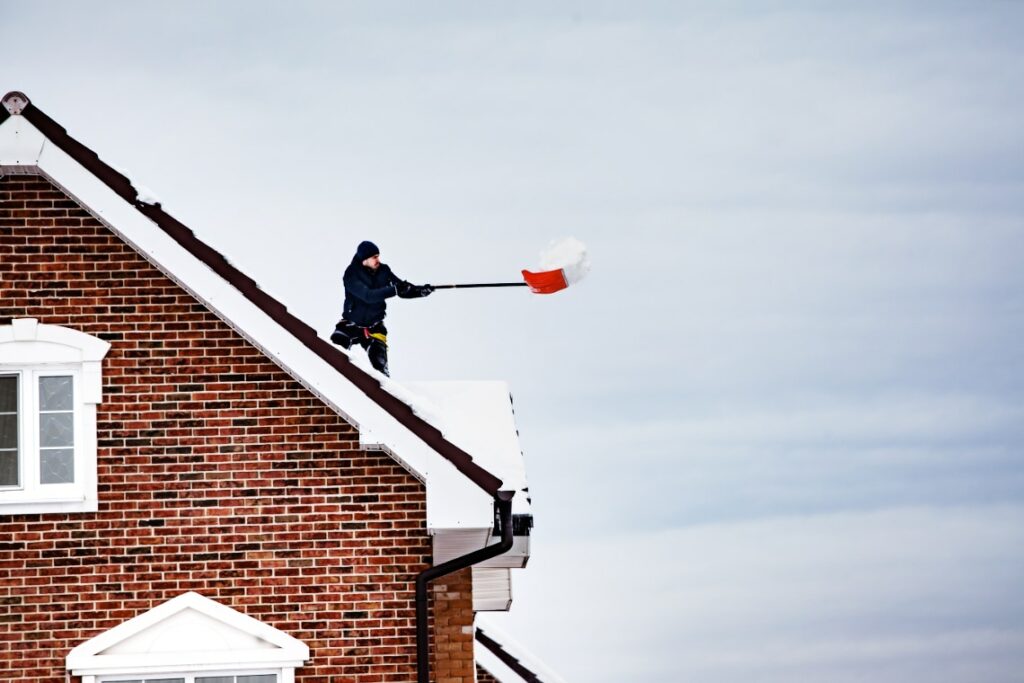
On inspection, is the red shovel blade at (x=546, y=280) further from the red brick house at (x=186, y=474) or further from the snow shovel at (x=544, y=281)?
the red brick house at (x=186, y=474)

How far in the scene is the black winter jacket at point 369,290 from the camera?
16.5 meters

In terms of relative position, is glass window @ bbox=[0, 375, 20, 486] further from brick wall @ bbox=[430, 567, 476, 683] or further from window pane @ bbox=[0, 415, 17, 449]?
brick wall @ bbox=[430, 567, 476, 683]

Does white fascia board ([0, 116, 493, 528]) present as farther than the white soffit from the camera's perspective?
No

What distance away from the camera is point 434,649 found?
44.2ft

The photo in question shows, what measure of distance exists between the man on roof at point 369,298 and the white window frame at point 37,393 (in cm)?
364

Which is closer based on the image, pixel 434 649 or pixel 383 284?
pixel 434 649

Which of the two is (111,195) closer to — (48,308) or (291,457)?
(48,308)

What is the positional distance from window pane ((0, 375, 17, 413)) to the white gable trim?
81.1 inches

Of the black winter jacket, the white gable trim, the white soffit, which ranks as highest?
the black winter jacket

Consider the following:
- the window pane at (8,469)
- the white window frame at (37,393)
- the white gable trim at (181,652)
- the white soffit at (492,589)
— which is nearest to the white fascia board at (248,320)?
the white window frame at (37,393)

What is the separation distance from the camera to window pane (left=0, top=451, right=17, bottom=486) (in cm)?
1315

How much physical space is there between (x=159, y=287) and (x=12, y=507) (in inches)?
85.8

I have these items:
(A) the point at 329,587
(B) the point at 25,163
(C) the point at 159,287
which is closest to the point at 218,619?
(A) the point at 329,587

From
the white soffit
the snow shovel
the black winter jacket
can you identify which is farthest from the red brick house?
the snow shovel
